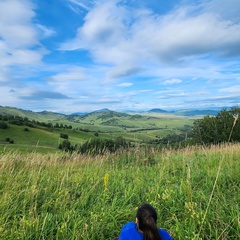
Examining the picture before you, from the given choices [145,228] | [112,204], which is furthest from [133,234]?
[112,204]

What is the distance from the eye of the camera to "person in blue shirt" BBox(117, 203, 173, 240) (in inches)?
110

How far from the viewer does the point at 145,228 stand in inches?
111

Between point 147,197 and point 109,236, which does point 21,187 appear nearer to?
point 109,236

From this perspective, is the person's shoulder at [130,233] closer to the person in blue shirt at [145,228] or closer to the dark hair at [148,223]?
the person in blue shirt at [145,228]

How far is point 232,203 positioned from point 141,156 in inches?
177

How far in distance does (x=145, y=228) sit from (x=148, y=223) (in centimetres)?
8

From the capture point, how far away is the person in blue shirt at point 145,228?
280cm

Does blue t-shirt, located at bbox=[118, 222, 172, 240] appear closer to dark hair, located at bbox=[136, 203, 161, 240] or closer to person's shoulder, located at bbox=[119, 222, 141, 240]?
person's shoulder, located at bbox=[119, 222, 141, 240]

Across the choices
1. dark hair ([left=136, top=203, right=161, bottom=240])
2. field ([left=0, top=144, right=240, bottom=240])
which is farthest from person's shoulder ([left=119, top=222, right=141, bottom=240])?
field ([left=0, top=144, right=240, bottom=240])

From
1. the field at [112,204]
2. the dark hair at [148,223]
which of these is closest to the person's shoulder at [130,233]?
the dark hair at [148,223]

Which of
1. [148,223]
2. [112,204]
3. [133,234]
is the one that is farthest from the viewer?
[112,204]

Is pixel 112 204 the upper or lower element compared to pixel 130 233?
lower

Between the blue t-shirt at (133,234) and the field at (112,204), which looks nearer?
the blue t-shirt at (133,234)

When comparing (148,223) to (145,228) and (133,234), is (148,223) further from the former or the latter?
(133,234)
